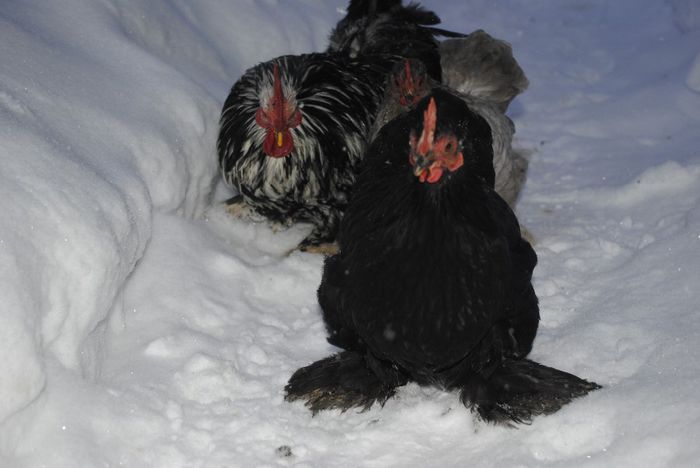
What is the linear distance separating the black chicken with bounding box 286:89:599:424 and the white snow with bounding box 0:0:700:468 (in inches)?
6.4

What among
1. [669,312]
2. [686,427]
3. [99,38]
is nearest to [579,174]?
[669,312]

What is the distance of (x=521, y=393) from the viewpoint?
148 inches

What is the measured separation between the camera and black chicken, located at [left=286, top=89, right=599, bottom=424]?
3.32m

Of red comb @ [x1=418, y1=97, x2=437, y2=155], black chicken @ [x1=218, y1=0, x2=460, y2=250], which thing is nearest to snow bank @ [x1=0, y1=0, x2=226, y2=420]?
black chicken @ [x1=218, y1=0, x2=460, y2=250]

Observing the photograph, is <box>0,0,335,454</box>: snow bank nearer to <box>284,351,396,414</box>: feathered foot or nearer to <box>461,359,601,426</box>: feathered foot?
<box>284,351,396,414</box>: feathered foot

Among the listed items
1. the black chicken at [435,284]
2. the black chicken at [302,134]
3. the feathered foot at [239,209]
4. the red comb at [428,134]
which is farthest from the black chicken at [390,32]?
the red comb at [428,134]

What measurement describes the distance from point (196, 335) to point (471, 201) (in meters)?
1.68

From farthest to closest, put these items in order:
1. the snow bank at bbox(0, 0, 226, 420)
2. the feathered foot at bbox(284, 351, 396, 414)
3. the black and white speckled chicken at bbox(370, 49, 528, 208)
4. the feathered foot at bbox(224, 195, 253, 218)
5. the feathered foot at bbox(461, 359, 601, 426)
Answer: the feathered foot at bbox(224, 195, 253, 218)
the black and white speckled chicken at bbox(370, 49, 528, 208)
the feathered foot at bbox(284, 351, 396, 414)
the feathered foot at bbox(461, 359, 601, 426)
the snow bank at bbox(0, 0, 226, 420)

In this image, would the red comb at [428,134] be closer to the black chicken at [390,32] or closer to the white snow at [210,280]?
the white snow at [210,280]

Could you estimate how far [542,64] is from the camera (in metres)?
7.77

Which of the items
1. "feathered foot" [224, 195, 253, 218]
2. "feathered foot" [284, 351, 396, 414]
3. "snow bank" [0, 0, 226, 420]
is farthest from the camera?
"feathered foot" [224, 195, 253, 218]

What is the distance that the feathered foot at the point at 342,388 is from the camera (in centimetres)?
396

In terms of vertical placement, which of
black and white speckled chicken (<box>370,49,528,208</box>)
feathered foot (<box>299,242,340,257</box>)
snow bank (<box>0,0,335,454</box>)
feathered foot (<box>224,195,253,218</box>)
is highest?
black and white speckled chicken (<box>370,49,528,208</box>)

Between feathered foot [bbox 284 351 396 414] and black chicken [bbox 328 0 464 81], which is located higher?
black chicken [bbox 328 0 464 81]
